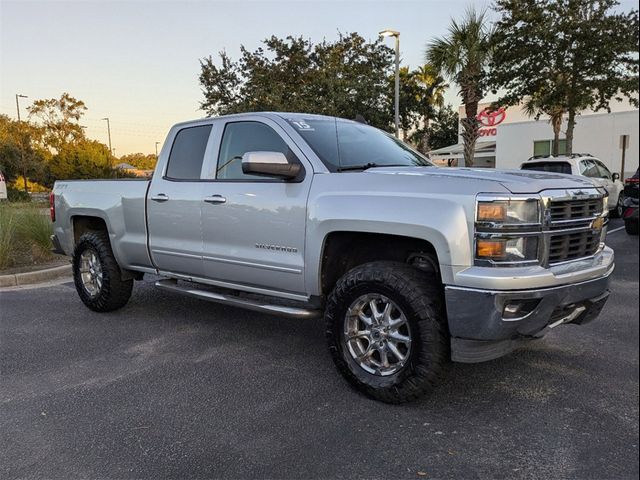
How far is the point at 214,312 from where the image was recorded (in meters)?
5.93

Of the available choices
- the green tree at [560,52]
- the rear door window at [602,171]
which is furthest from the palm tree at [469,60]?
the rear door window at [602,171]

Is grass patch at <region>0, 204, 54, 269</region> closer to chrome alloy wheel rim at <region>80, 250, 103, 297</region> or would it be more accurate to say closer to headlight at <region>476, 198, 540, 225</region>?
chrome alloy wheel rim at <region>80, 250, 103, 297</region>

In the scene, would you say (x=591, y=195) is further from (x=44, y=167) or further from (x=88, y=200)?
(x=44, y=167)

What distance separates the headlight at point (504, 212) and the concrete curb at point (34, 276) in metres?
7.33

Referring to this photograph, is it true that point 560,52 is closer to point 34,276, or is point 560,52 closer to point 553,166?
point 553,166

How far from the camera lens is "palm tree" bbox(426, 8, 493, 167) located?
19125 millimetres

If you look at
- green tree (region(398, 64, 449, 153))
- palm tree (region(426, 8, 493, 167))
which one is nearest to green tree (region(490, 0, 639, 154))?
palm tree (region(426, 8, 493, 167))

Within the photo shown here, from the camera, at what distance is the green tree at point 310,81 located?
2117cm

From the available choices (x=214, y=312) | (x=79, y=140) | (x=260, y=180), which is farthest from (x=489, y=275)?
(x=79, y=140)

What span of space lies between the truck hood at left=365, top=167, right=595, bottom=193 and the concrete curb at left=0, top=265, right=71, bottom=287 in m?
6.42

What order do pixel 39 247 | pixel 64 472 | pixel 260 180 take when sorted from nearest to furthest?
pixel 64 472 < pixel 260 180 < pixel 39 247

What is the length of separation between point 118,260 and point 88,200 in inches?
32.8

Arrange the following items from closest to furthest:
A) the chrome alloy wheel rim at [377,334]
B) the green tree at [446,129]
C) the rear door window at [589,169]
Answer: the chrome alloy wheel rim at [377,334] → the rear door window at [589,169] → the green tree at [446,129]

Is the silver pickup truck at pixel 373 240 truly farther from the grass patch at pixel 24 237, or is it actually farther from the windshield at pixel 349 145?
the grass patch at pixel 24 237
